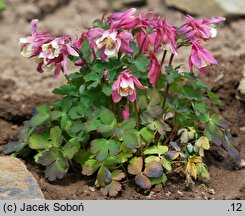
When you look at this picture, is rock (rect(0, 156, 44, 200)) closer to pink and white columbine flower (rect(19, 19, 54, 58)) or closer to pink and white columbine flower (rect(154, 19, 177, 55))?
pink and white columbine flower (rect(19, 19, 54, 58))

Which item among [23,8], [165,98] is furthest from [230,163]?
[23,8]

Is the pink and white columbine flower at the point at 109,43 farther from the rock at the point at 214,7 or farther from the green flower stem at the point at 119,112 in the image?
the rock at the point at 214,7

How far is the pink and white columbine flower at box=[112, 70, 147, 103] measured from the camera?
335cm

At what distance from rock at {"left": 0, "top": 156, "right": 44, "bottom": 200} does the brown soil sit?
111 millimetres

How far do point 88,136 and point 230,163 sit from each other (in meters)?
0.73

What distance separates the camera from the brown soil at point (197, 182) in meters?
3.57

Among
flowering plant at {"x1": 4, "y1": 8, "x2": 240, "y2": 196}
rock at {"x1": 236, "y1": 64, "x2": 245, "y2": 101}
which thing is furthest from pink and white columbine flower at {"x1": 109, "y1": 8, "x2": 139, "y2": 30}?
rock at {"x1": 236, "y1": 64, "x2": 245, "y2": 101}

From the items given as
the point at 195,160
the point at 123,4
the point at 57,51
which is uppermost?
the point at 57,51

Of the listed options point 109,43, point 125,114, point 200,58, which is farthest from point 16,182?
point 200,58

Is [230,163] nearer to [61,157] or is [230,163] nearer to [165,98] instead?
[165,98]

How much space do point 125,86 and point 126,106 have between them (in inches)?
13.1

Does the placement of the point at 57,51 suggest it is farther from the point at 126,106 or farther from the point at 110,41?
the point at 126,106

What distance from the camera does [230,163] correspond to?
3822mm

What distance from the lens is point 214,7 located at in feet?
17.8
